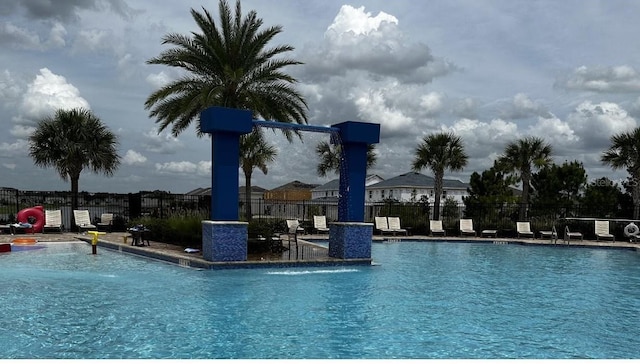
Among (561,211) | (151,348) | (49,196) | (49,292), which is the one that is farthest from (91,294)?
(561,211)

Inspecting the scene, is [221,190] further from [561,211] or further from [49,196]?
[561,211]

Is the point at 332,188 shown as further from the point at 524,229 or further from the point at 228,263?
the point at 228,263

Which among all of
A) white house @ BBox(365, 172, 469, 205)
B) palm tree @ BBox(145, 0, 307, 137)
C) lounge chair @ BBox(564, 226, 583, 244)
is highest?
palm tree @ BBox(145, 0, 307, 137)

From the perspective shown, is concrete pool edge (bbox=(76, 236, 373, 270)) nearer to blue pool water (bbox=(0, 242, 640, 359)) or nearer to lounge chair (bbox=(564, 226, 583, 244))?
blue pool water (bbox=(0, 242, 640, 359))

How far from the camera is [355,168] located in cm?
1391

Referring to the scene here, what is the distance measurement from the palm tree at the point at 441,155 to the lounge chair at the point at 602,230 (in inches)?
275

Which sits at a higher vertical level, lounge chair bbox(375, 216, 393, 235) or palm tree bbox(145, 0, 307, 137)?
palm tree bbox(145, 0, 307, 137)

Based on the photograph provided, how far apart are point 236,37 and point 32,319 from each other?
1306 cm

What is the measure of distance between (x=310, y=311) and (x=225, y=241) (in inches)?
189

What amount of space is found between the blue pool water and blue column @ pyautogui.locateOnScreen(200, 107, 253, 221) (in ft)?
5.06

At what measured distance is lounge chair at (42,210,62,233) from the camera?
2058cm

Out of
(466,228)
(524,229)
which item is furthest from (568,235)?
(466,228)

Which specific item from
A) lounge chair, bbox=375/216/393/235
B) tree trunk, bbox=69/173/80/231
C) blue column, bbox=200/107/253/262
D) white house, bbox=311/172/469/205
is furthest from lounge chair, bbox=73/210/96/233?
white house, bbox=311/172/469/205

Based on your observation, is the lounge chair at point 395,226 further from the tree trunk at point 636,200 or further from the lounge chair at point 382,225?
the tree trunk at point 636,200
